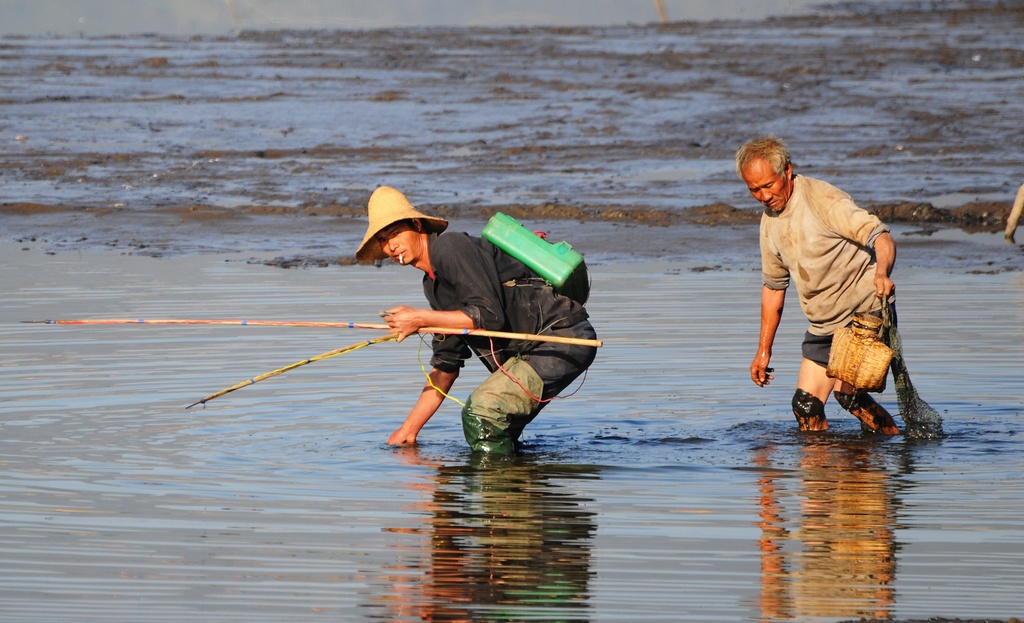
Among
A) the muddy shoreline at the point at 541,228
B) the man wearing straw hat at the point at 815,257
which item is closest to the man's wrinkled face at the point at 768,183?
the man wearing straw hat at the point at 815,257

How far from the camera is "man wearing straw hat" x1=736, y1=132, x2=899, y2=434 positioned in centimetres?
760

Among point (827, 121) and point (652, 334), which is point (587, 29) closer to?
point (827, 121)

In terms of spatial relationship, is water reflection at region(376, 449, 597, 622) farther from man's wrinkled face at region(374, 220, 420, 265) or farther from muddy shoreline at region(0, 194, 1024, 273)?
muddy shoreline at region(0, 194, 1024, 273)

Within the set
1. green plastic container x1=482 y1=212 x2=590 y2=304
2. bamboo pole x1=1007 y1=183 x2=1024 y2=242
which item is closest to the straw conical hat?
green plastic container x1=482 y1=212 x2=590 y2=304

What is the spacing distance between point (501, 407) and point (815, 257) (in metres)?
1.61

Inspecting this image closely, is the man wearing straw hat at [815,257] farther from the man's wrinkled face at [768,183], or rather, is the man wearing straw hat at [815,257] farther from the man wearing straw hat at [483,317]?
the man wearing straw hat at [483,317]

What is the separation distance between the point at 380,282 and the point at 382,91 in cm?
1452

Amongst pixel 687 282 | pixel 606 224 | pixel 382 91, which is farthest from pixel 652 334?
pixel 382 91

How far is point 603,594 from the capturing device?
562 centimetres

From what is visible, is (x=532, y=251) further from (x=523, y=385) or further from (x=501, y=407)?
(x=501, y=407)

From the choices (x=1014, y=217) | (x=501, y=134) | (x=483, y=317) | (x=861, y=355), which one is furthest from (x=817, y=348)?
(x=501, y=134)

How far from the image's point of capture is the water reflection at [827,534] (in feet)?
17.7

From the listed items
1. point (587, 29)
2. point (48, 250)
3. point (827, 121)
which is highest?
point (587, 29)

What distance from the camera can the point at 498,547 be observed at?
6324mm
